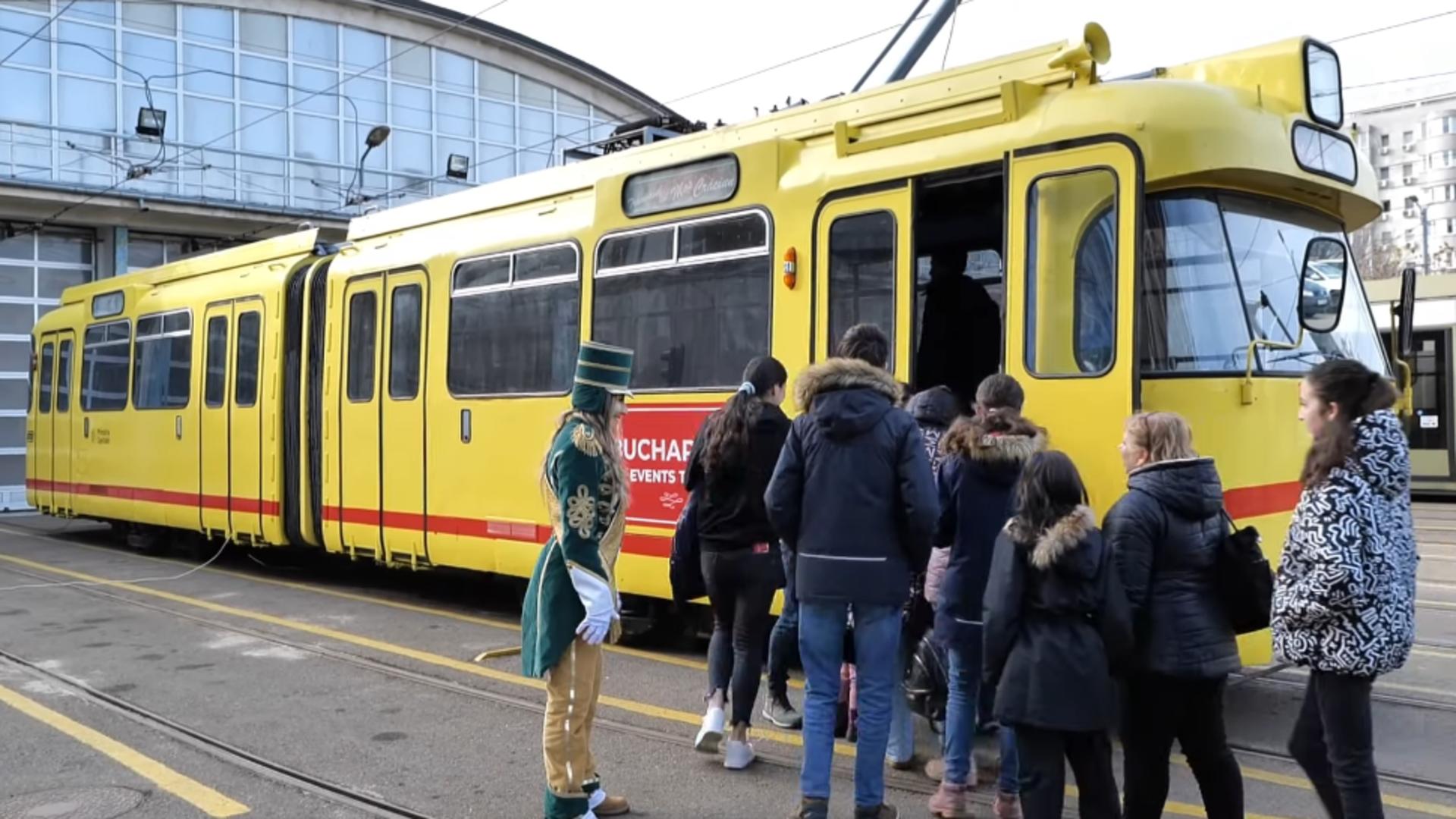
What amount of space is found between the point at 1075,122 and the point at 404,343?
6379mm

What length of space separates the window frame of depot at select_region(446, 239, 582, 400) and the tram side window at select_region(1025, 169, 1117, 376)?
12.0 ft

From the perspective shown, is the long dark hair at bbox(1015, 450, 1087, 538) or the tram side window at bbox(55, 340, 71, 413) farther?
the tram side window at bbox(55, 340, 71, 413)

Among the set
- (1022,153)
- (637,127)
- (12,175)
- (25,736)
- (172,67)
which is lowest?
(25,736)

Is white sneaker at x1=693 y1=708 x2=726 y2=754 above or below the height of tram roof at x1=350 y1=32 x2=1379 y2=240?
below

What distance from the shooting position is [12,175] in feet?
78.4

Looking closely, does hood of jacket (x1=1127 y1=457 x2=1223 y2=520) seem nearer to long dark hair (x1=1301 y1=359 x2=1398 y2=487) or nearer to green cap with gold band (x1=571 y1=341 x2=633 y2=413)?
long dark hair (x1=1301 y1=359 x2=1398 y2=487)

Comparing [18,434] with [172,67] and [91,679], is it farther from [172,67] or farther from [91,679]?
[91,679]

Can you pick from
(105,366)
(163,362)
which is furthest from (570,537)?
(105,366)

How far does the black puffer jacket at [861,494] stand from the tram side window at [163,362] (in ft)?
36.1

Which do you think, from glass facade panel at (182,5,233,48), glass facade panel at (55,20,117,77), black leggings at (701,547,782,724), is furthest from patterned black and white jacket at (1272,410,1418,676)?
glass facade panel at (182,5,233,48)

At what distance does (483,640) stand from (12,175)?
20.1 meters

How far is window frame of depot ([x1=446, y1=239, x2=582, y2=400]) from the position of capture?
8.91 m

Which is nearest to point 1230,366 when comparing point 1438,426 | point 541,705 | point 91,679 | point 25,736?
point 541,705

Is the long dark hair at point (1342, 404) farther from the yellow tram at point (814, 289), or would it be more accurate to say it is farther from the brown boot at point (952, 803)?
the brown boot at point (952, 803)
